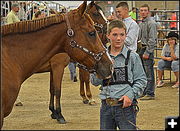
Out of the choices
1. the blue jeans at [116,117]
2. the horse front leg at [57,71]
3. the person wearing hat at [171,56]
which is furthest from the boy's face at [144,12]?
the blue jeans at [116,117]

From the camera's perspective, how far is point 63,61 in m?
6.95

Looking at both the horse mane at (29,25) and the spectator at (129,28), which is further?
the spectator at (129,28)

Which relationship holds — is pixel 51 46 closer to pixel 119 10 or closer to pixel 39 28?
pixel 39 28

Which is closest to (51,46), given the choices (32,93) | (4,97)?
(4,97)

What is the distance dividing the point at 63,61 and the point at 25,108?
4.92ft

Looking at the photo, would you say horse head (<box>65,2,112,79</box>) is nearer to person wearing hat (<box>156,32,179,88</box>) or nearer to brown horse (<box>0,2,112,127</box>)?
brown horse (<box>0,2,112,127</box>)

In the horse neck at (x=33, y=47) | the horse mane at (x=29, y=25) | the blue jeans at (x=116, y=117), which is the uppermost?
the horse mane at (x=29, y=25)

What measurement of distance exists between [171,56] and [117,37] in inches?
253

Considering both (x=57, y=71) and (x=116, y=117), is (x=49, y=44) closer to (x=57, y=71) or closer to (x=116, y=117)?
(x=116, y=117)

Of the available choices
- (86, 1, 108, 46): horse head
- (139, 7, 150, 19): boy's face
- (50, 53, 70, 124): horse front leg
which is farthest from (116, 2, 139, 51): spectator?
(139, 7, 150, 19): boy's face

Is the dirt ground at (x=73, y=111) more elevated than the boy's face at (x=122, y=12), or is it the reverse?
the boy's face at (x=122, y=12)

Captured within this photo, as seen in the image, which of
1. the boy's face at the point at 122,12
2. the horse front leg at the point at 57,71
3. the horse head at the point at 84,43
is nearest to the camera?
the horse head at the point at 84,43

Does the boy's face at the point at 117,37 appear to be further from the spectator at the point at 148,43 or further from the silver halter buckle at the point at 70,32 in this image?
the spectator at the point at 148,43

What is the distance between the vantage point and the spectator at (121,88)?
3635 mm
